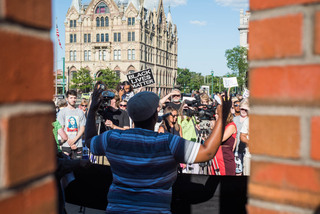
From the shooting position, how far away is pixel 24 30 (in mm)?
728

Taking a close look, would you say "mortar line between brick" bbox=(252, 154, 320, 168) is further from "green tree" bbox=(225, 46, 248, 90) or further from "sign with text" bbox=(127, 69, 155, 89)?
"green tree" bbox=(225, 46, 248, 90)

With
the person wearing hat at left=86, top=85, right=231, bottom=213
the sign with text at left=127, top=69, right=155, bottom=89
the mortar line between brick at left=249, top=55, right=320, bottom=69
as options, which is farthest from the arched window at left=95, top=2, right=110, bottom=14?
the mortar line between brick at left=249, top=55, right=320, bottom=69

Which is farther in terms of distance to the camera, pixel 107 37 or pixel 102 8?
pixel 102 8

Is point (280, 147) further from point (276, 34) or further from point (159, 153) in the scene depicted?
point (159, 153)

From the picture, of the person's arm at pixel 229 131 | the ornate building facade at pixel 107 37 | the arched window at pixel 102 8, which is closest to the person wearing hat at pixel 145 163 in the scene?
the person's arm at pixel 229 131

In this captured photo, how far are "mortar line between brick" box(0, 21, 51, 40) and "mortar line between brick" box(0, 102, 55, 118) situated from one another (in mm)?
141

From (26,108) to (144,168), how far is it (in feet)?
6.91

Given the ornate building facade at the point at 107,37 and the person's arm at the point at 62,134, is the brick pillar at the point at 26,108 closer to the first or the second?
the person's arm at the point at 62,134

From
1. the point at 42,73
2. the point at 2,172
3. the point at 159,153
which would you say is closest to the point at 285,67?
the point at 42,73

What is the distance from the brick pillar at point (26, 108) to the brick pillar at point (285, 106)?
1.75 ft

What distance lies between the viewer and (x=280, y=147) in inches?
37.5

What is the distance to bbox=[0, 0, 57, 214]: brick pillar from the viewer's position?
27.0 inches

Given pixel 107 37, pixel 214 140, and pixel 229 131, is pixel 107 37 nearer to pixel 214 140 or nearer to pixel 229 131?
pixel 229 131

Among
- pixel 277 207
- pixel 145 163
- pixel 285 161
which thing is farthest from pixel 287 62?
pixel 145 163
